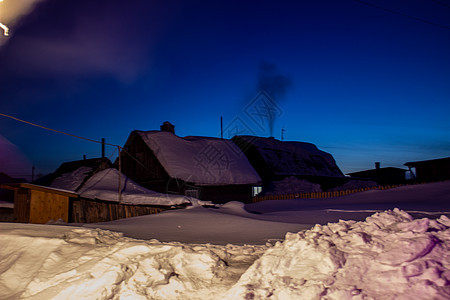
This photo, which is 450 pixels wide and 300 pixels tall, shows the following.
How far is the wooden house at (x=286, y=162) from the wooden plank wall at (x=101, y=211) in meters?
17.0

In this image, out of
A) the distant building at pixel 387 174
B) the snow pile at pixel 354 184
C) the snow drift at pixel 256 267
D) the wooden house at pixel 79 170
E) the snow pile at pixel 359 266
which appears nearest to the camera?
the snow pile at pixel 359 266

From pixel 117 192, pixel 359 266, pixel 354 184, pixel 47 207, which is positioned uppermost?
pixel 117 192

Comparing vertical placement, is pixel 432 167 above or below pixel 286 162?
below

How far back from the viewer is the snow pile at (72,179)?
18656 millimetres

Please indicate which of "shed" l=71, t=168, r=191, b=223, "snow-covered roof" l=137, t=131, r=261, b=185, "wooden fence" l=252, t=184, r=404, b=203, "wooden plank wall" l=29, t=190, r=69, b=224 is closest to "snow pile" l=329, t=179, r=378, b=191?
"wooden fence" l=252, t=184, r=404, b=203

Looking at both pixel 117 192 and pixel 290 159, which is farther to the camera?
pixel 290 159

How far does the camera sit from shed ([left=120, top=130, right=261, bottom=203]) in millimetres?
20031

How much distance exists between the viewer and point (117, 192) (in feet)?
52.9

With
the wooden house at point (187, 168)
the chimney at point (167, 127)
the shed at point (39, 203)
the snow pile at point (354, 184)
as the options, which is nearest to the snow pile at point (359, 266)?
the shed at point (39, 203)

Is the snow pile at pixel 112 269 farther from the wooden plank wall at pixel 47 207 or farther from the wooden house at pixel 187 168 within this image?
the wooden house at pixel 187 168

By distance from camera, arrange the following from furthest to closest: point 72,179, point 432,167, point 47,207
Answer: point 432,167 < point 72,179 < point 47,207

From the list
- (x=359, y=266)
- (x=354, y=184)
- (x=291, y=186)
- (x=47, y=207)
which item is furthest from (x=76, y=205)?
(x=354, y=184)

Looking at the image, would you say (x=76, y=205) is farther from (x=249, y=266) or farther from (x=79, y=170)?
(x=249, y=266)

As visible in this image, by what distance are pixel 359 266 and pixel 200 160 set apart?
1957 cm
